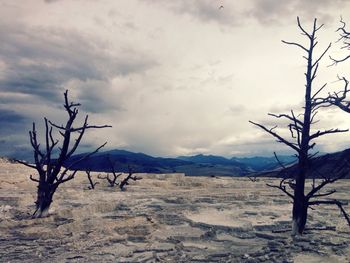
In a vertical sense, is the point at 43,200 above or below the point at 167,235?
above

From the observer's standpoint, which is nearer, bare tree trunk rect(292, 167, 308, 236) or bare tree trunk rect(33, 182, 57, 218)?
bare tree trunk rect(292, 167, 308, 236)

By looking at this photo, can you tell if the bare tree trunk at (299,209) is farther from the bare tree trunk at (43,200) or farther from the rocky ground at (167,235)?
the bare tree trunk at (43,200)

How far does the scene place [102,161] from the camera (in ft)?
568

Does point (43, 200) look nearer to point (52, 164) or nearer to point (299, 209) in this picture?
point (52, 164)

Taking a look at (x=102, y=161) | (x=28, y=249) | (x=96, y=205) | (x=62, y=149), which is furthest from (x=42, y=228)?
(x=102, y=161)

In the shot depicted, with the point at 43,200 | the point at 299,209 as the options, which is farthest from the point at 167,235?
the point at 43,200

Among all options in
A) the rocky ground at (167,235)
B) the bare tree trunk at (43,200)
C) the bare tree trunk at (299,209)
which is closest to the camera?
the rocky ground at (167,235)

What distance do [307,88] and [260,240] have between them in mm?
3849

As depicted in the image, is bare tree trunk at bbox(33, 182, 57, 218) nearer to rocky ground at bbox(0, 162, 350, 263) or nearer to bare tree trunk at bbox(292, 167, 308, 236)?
rocky ground at bbox(0, 162, 350, 263)

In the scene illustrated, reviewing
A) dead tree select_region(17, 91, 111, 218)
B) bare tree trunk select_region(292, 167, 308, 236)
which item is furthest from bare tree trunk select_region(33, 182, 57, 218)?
bare tree trunk select_region(292, 167, 308, 236)

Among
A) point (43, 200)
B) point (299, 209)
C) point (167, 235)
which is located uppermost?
point (299, 209)

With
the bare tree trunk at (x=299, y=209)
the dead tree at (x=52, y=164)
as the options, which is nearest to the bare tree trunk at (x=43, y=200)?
the dead tree at (x=52, y=164)

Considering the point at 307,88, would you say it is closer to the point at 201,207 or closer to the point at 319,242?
the point at 319,242

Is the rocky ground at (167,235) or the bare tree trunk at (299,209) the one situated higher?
the bare tree trunk at (299,209)
